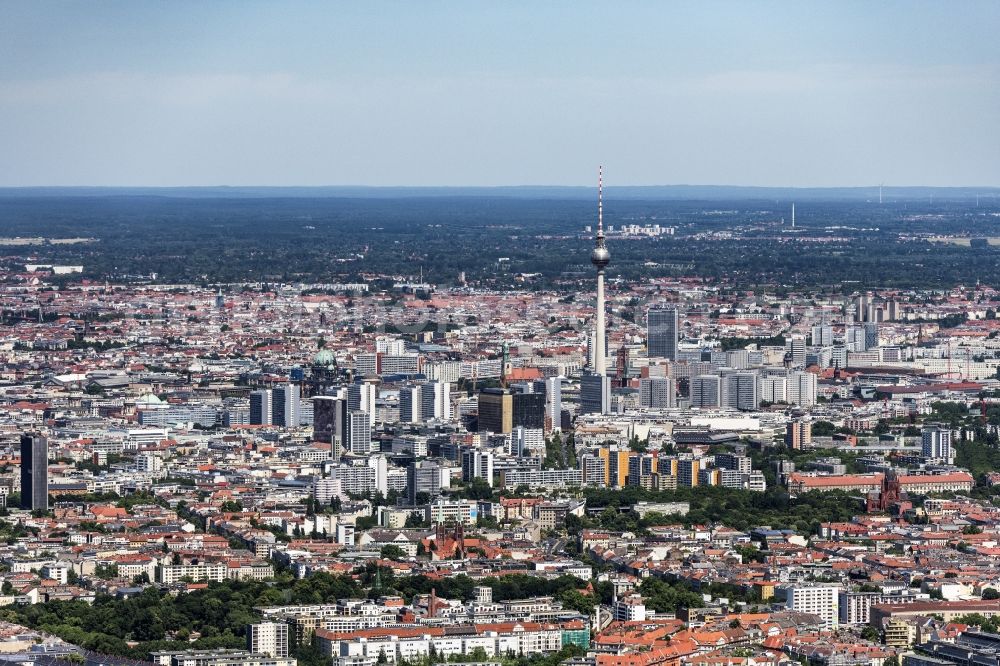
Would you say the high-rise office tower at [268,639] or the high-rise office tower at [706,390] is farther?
the high-rise office tower at [706,390]

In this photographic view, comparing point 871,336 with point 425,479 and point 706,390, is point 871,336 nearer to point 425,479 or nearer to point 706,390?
point 706,390

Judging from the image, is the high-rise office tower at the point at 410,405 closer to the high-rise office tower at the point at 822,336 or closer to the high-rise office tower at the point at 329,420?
the high-rise office tower at the point at 329,420

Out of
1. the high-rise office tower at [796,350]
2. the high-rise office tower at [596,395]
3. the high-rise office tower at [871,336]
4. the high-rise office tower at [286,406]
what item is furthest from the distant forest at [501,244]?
the high-rise office tower at [286,406]

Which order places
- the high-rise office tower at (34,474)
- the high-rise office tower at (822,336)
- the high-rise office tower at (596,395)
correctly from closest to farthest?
the high-rise office tower at (34,474) < the high-rise office tower at (596,395) < the high-rise office tower at (822,336)

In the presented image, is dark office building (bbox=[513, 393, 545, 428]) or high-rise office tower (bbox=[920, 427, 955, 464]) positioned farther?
dark office building (bbox=[513, 393, 545, 428])

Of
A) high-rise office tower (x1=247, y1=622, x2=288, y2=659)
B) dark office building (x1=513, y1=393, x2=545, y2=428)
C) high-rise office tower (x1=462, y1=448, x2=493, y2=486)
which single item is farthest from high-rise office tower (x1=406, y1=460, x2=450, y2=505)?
high-rise office tower (x1=247, y1=622, x2=288, y2=659)

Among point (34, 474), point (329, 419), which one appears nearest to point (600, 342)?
point (329, 419)

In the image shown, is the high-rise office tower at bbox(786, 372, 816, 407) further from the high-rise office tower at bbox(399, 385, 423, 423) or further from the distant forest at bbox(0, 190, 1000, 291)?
the distant forest at bbox(0, 190, 1000, 291)
